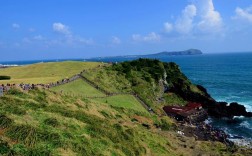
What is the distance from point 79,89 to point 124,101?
924cm

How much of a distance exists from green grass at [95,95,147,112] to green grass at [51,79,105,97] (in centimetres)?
336

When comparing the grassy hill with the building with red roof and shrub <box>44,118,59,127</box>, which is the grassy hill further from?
the building with red roof

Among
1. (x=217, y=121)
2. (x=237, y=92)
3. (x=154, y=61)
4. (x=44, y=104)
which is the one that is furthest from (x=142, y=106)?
(x=237, y=92)

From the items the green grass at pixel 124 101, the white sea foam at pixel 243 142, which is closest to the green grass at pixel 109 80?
the green grass at pixel 124 101

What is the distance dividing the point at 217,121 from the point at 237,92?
39.3m

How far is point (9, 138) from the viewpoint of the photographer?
76.4ft

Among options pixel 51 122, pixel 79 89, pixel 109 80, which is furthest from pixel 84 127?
pixel 109 80

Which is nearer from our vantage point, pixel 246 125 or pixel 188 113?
pixel 246 125

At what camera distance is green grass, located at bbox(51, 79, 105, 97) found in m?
58.9

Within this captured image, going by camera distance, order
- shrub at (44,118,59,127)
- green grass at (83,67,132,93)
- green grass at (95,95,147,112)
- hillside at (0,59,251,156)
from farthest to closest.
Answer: green grass at (83,67,132,93), green grass at (95,95,147,112), shrub at (44,118,59,127), hillside at (0,59,251,156)

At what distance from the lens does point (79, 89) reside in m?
62.8

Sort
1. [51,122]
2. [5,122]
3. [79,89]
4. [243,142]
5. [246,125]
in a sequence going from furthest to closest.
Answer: [246,125], [79,89], [243,142], [51,122], [5,122]

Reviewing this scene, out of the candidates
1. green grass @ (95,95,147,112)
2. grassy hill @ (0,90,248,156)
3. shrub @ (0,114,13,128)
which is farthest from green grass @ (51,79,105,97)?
shrub @ (0,114,13,128)

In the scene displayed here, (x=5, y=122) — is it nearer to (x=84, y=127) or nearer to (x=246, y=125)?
(x=84, y=127)
